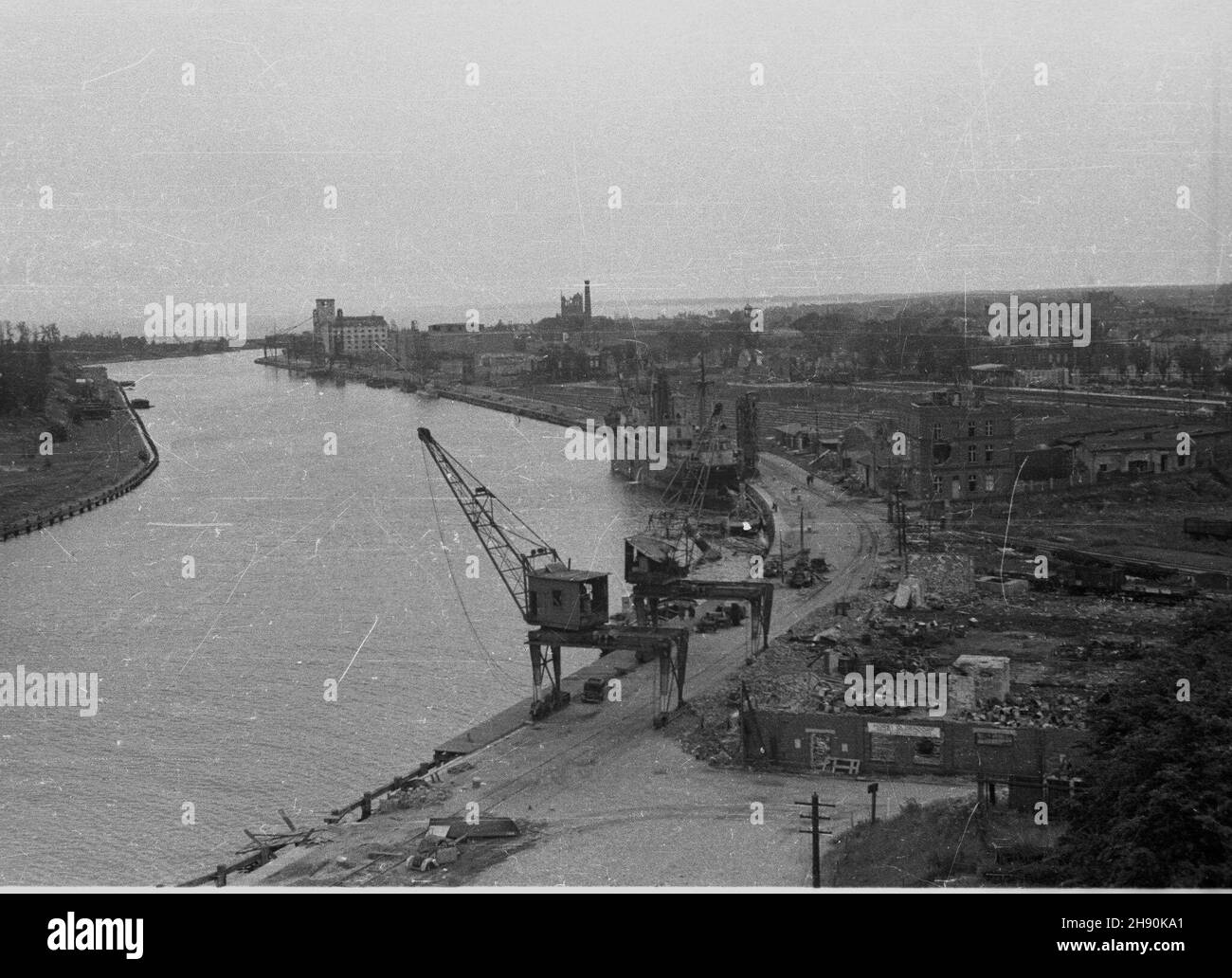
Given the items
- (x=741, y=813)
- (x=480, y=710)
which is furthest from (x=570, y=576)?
(x=741, y=813)

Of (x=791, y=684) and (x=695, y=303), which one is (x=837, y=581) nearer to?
(x=791, y=684)

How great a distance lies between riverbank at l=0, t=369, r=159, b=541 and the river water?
277mm

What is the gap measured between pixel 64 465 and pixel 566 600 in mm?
10013

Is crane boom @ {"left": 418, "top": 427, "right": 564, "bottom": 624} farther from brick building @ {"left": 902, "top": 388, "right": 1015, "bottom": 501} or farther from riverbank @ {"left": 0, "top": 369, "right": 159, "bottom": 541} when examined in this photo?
riverbank @ {"left": 0, "top": 369, "right": 159, "bottom": 541}

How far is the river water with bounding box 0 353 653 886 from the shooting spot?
15.3 feet

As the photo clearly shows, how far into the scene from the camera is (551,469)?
14641 mm

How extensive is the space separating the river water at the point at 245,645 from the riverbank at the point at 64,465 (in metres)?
0.28

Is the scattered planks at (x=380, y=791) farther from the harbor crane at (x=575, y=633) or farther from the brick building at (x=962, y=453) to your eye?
the brick building at (x=962, y=453)

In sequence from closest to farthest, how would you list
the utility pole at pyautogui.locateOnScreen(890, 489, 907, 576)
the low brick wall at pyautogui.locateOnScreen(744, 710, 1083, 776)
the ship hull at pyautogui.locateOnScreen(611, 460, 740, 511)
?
the low brick wall at pyautogui.locateOnScreen(744, 710, 1083, 776) → the utility pole at pyautogui.locateOnScreen(890, 489, 907, 576) → the ship hull at pyautogui.locateOnScreen(611, 460, 740, 511)

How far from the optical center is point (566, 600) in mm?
5543

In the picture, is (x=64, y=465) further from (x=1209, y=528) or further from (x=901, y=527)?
(x=1209, y=528)

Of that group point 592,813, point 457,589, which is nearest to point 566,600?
point 592,813

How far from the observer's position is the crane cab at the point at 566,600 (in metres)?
5.53

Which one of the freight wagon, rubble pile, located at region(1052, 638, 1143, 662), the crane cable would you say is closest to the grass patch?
rubble pile, located at region(1052, 638, 1143, 662)
